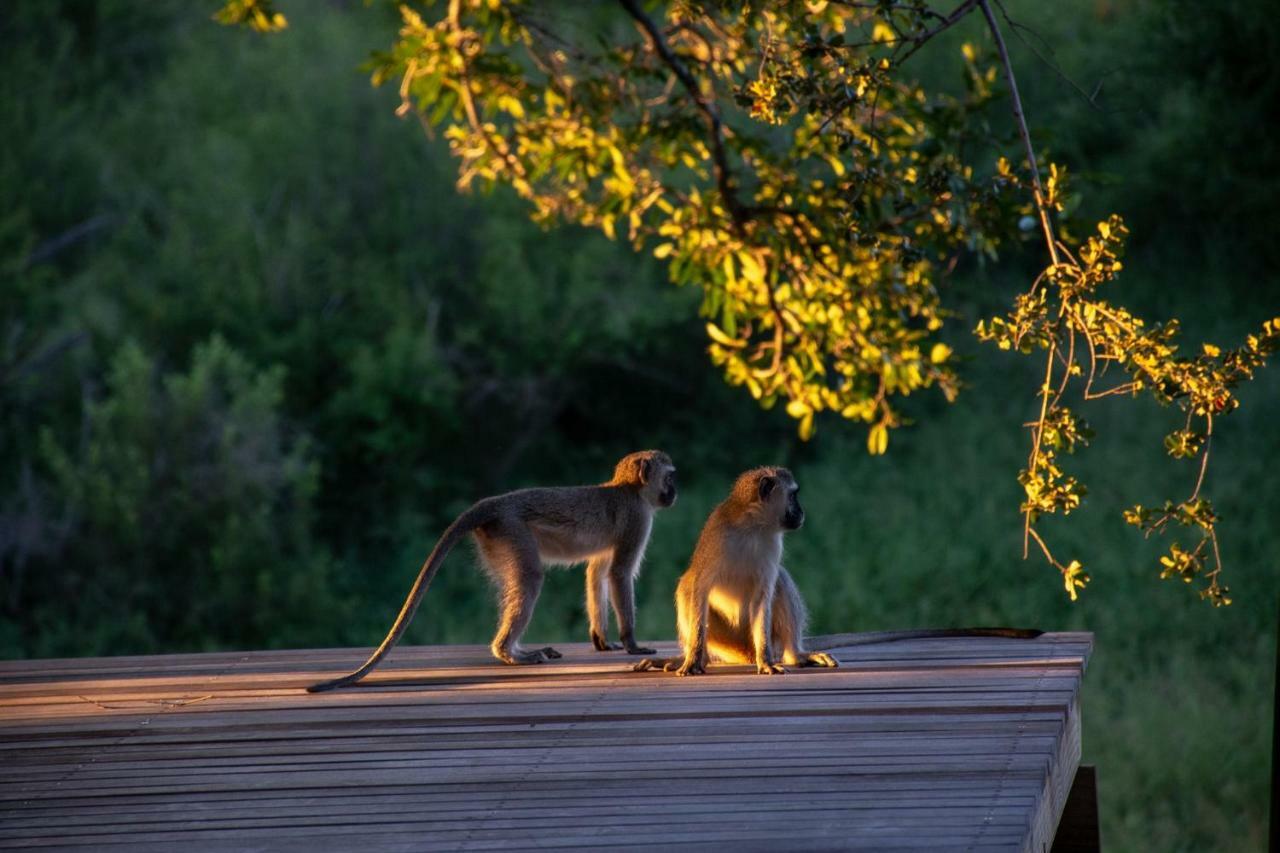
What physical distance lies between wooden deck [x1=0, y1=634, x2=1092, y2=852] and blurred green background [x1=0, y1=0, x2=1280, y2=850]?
695 centimetres

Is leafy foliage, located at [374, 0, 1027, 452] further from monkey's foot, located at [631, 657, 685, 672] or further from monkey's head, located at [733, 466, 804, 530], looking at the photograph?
monkey's foot, located at [631, 657, 685, 672]

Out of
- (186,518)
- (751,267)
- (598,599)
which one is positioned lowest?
(186,518)

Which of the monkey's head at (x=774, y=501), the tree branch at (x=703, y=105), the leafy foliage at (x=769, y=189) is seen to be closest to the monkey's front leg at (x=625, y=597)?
the monkey's head at (x=774, y=501)

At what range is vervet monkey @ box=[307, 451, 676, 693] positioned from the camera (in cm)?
489

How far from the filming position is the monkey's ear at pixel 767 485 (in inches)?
182

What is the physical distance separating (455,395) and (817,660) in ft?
28.3

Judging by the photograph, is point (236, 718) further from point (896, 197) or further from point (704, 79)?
point (704, 79)

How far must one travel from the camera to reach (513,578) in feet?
16.1

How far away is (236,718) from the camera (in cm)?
415

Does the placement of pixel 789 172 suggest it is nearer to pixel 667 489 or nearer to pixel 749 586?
pixel 667 489

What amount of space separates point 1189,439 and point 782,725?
1.21 meters

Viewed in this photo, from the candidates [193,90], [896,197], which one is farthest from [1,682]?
[193,90]

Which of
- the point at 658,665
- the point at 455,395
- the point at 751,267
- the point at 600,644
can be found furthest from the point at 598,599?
the point at 455,395

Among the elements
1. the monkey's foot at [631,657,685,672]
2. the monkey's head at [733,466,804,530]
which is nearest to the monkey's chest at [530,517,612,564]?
the monkey's foot at [631,657,685,672]
